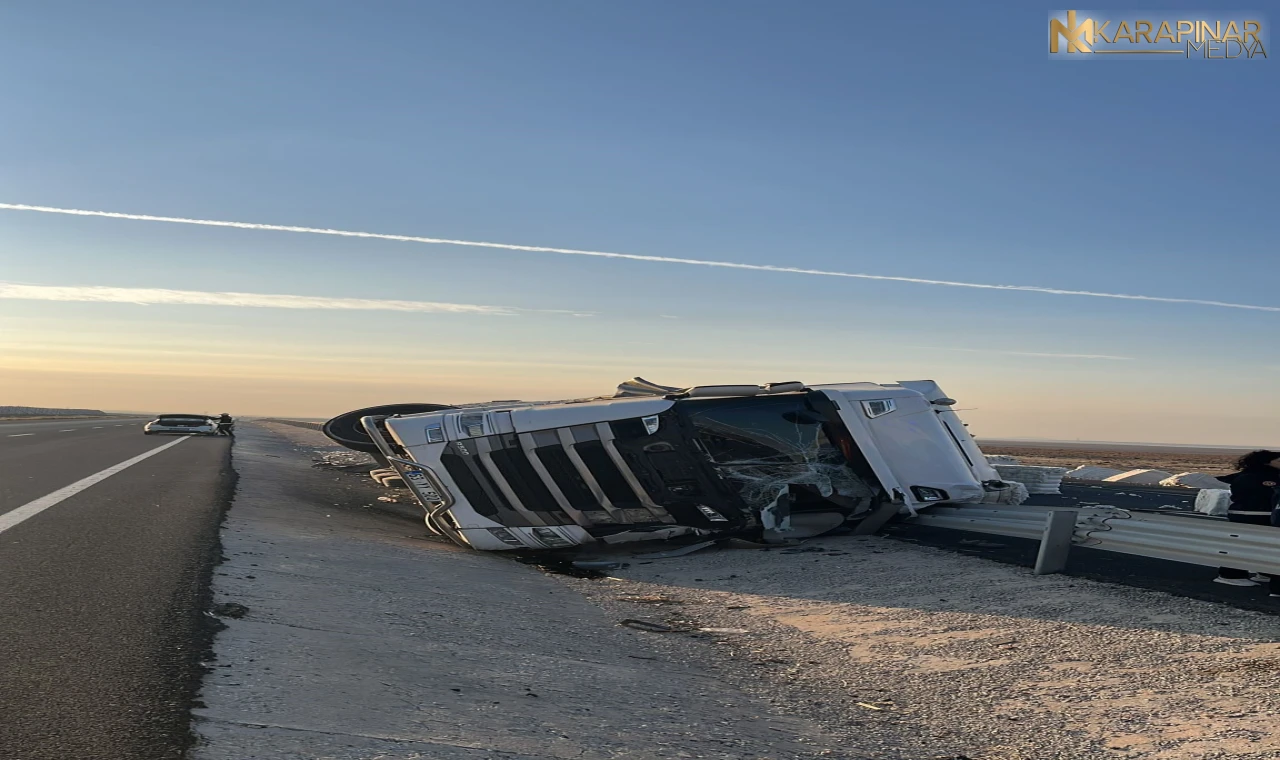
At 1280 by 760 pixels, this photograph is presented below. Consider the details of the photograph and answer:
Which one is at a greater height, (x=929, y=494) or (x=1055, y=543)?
(x=929, y=494)

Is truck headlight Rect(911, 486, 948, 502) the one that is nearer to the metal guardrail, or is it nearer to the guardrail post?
the metal guardrail

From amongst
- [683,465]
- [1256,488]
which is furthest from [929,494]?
[1256,488]

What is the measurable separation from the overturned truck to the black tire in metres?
2.13

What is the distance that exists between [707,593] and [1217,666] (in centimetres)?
435

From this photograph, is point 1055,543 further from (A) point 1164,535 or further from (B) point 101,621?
(B) point 101,621

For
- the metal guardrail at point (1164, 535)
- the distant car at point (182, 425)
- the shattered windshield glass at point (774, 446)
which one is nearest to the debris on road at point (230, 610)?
the shattered windshield glass at point (774, 446)

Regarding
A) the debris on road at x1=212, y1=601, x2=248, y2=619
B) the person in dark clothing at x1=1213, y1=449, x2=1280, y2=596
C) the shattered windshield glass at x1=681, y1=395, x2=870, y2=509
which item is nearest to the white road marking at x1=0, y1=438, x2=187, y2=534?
the debris on road at x1=212, y1=601, x2=248, y2=619

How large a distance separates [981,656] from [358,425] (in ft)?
38.2

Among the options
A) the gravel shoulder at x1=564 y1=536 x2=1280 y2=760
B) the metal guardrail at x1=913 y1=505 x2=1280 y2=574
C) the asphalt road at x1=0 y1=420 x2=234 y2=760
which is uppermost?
the metal guardrail at x1=913 y1=505 x2=1280 y2=574

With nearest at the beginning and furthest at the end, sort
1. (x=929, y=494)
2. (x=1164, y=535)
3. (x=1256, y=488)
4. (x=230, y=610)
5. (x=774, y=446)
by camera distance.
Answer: (x=230, y=610)
(x=1164, y=535)
(x=1256, y=488)
(x=929, y=494)
(x=774, y=446)

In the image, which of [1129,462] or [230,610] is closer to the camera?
[230,610]

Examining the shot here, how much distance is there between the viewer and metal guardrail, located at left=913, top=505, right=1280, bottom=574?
24.0ft

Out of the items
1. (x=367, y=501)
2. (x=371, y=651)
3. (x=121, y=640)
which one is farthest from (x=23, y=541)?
(x=367, y=501)

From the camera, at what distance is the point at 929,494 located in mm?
11672
